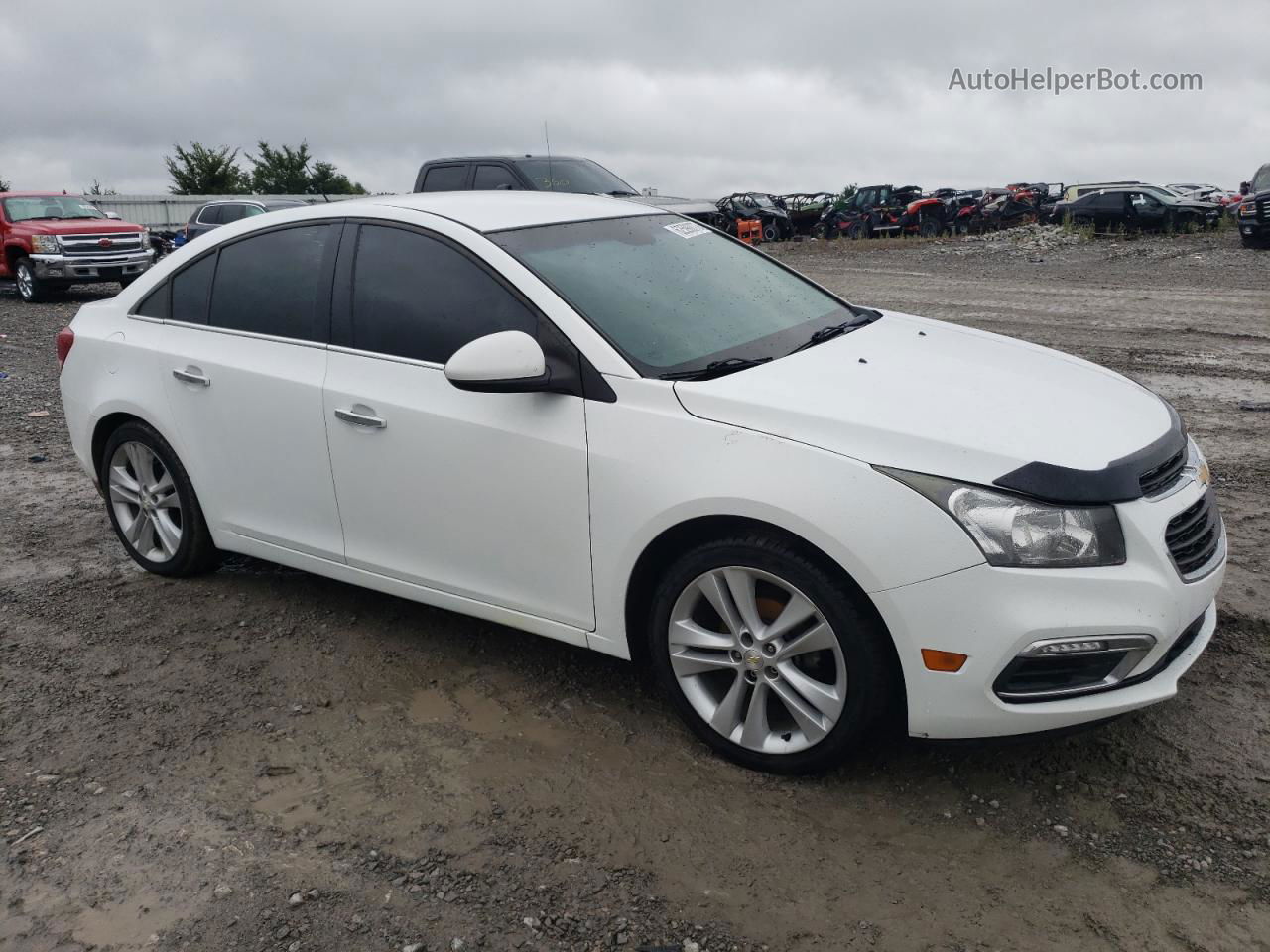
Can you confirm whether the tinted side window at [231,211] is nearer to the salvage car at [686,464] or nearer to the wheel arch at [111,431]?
the wheel arch at [111,431]

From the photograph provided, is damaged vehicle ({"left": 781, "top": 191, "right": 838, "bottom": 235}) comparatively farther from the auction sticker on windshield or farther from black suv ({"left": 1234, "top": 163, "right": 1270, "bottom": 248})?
the auction sticker on windshield

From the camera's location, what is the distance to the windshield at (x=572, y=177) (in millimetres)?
12633

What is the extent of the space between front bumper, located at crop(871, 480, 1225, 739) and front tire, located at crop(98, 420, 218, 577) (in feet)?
10.3

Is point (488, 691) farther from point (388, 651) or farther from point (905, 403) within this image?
point (905, 403)

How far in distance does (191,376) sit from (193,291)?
1.36 ft

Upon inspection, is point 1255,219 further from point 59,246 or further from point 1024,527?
point 1024,527

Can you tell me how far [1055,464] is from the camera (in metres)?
2.87

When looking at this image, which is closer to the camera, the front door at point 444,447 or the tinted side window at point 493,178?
the front door at point 444,447

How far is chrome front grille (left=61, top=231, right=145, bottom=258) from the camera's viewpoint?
1766cm

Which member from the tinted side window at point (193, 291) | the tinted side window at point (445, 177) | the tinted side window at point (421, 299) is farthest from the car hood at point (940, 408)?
the tinted side window at point (445, 177)

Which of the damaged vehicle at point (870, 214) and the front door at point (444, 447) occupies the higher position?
the front door at point (444, 447)

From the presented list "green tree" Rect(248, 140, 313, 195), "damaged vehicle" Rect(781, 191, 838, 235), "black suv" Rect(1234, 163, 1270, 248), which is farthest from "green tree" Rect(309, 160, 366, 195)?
"black suv" Rect(1234, 163, 1270, 248)

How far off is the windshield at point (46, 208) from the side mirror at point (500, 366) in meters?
18.2

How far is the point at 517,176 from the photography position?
12.5 metres
